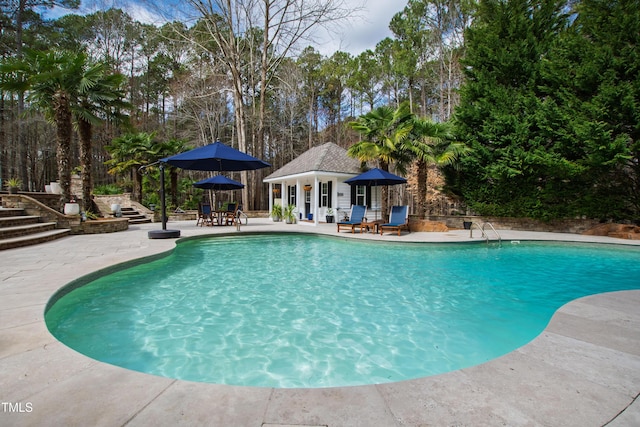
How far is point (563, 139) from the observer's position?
1068 centimetres

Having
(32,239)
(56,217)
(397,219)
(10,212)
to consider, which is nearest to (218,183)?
(56,217)

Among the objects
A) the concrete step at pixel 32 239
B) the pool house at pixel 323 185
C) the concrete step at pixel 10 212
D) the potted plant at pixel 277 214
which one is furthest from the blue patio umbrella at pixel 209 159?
the potted plant at pixel 277 214

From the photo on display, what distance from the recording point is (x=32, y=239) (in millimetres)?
7176

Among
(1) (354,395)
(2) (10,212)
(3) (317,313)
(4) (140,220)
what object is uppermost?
(2) (10,212)

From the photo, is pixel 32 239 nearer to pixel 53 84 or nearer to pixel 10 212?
pixel 10 212

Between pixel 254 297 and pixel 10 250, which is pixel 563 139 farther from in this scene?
pixel 10 250

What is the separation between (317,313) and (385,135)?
395 inches

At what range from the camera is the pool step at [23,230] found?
22.5ft

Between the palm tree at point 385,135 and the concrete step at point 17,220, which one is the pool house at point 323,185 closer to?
the palm tree at point 385,135

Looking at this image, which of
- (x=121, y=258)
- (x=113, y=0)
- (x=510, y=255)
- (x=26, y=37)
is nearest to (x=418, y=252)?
(x=510, y=255)

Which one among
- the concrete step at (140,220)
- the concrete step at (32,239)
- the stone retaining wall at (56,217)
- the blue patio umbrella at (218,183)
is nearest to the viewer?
the concrete step at (32,239)

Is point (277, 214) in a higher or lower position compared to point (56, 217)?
lower

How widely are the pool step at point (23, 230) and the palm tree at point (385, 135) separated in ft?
34.2

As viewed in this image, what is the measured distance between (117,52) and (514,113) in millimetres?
25742
